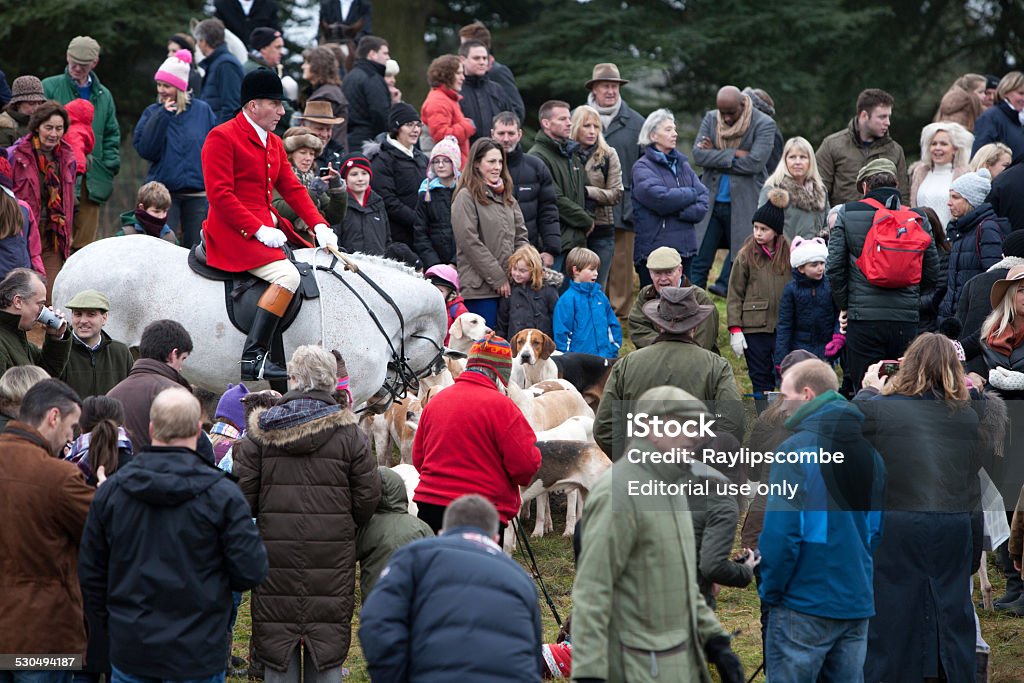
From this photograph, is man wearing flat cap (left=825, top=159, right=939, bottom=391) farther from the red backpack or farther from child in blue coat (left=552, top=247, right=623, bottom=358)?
child in blue coat (left=552, top=247, right=623, bottom=358)

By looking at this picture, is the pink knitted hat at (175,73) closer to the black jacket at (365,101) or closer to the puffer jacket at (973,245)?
the black jacket at (365,101)

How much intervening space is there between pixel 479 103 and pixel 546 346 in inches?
177

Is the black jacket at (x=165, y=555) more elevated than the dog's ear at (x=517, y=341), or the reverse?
the black jacket at (x=165, y=555)

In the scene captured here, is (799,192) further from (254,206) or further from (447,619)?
(447,619)

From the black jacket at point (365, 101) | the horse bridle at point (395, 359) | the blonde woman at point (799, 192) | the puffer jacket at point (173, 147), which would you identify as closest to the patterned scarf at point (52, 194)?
the puffer jacket at point (173, 147)

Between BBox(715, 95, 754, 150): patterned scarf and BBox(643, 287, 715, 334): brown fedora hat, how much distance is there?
7438mm

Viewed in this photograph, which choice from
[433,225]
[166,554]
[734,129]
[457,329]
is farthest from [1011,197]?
[166,554]

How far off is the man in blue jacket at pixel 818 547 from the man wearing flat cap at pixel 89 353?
4615 mm

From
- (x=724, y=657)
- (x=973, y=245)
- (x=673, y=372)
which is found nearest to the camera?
(x=724, y=657)

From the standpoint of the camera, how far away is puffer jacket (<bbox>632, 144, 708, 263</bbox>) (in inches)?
543

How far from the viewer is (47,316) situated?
8.24 meters

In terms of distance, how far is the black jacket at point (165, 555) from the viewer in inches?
227

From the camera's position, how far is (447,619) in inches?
194

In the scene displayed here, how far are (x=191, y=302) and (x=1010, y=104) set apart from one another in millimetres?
8917
